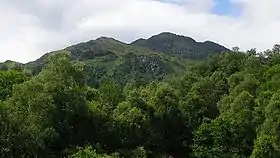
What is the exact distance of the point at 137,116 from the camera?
67.1m

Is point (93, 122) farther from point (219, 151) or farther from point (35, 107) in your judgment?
point (219, 151)

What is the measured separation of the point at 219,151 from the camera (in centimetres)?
7044

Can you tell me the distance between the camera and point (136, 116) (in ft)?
220

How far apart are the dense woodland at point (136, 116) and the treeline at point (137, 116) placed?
0.41ft

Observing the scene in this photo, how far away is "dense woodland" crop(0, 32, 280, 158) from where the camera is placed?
175 ft

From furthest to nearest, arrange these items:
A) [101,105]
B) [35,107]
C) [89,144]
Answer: [101,105] → [89,144] → [35,107]

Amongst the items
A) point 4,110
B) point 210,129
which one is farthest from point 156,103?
point 4,110

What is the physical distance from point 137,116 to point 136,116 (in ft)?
0.63

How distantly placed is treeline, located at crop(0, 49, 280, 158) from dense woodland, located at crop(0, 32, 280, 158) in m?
0.12

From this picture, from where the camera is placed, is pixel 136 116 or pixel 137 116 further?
pixel 137 116

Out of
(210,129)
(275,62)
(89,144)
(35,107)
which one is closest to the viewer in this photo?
(35,107)

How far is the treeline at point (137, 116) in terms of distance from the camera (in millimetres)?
53406

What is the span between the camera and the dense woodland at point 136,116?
2103 inches

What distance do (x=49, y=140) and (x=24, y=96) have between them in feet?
19.8
